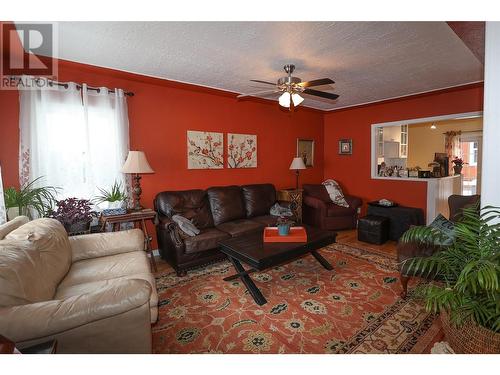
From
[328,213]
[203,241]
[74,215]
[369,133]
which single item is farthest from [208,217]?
[369,133]

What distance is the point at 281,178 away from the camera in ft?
17.0

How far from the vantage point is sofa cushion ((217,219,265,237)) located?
332cm

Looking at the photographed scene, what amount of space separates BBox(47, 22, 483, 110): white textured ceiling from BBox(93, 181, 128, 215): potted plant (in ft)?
4.92

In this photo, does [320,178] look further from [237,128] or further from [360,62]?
[360,62]

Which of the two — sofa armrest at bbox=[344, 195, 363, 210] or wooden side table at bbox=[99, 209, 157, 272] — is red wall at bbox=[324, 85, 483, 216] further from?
wooden side table at bbox=[99, 209, 157, 272]

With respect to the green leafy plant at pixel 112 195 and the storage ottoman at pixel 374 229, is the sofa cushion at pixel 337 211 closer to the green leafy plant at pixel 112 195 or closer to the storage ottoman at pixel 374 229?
the storage ottoman at pixel 374 229

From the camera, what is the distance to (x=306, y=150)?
5.60 metres

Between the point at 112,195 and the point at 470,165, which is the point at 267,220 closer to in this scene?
the point at 112,195

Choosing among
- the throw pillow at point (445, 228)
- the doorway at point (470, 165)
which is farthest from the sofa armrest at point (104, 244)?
A: the doorway at point (470, 165)

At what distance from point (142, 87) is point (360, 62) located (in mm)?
2860

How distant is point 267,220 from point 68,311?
281 centimetres

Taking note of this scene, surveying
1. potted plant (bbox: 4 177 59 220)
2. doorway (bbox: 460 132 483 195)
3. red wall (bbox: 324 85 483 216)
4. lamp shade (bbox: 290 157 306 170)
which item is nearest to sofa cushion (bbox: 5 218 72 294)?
potted plant (bbox: 4 177 59 220)

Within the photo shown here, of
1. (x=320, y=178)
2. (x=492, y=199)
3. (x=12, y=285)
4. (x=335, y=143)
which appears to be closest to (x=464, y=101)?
(x=335, y=143)

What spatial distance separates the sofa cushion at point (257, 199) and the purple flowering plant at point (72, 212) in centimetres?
220
